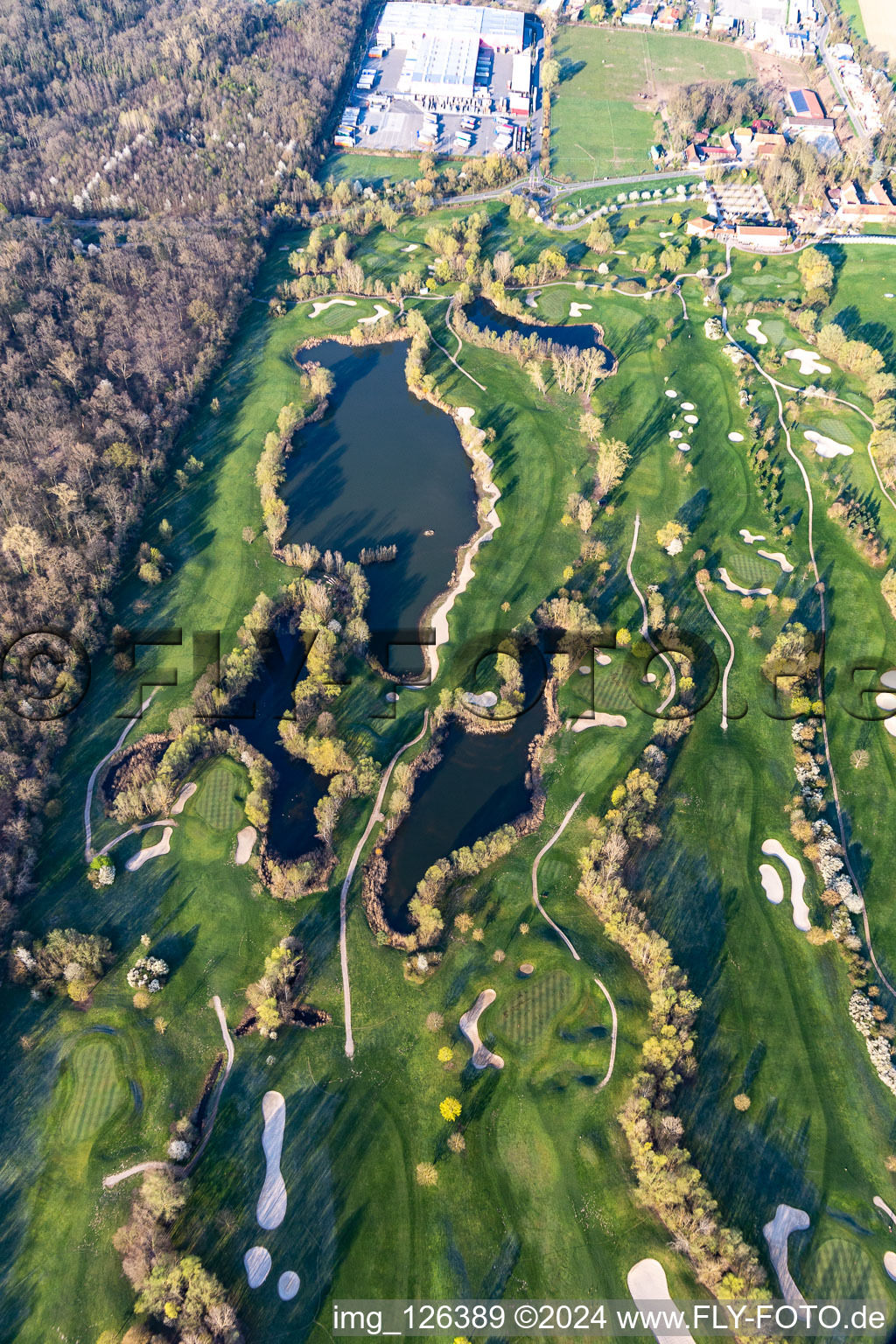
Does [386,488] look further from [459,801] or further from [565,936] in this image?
[565,936]

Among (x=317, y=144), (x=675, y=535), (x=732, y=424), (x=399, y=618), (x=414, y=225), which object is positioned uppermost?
(x=317, y=144)

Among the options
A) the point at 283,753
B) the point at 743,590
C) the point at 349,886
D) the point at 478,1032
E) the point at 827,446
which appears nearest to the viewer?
the point at 478,1032

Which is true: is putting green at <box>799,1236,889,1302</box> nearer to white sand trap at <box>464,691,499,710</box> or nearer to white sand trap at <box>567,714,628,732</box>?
white sand trap at <box>567,714,628,732</box>

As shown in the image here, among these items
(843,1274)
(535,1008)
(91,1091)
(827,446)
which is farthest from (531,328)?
(843,1274)

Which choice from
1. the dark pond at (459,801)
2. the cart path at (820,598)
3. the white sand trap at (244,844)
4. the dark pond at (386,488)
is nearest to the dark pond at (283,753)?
the white sand trap at (244,844)

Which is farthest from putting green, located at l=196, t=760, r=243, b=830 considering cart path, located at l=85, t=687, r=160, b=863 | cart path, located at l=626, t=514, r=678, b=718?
cart path, located at l=626, t=514, r=678, b=718

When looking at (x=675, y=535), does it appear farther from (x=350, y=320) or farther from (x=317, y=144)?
(x=317, y=144)

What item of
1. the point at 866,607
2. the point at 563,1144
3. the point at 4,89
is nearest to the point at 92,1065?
the point at 563,1144
